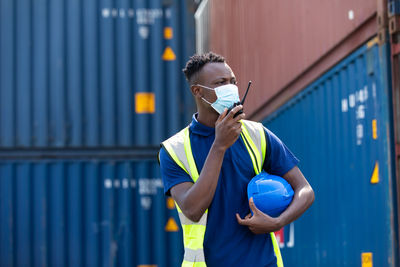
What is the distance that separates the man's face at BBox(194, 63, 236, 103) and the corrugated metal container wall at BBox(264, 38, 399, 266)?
2.92 meters

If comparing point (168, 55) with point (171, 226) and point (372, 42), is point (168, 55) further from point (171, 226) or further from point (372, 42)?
point (372, 42)

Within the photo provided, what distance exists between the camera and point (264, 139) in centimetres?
302

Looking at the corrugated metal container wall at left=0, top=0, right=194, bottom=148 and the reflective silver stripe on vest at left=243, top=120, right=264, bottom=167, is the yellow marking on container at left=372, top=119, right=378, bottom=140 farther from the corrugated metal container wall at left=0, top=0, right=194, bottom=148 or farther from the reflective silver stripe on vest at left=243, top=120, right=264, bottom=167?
the corrugated metal container wall at left=0, top=0, right=194, bottom=148

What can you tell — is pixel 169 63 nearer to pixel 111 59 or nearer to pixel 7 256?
pixel 111 59

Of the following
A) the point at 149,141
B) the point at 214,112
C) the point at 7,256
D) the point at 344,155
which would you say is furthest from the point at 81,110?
the point at 214,112

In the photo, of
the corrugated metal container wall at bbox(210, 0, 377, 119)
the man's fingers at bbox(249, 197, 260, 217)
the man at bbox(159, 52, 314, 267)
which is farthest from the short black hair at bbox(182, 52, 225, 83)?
the corrugated metal container wall at bbox(210, 0, 377, 119)

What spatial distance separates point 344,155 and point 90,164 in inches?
147

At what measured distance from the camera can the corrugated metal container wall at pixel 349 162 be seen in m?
5.62

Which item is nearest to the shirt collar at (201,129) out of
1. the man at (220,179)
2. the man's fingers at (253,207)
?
the man at (220,179)

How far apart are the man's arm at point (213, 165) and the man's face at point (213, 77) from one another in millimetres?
187

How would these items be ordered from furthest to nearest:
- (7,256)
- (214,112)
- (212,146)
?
(7,256)
(214,112)
(212,146)

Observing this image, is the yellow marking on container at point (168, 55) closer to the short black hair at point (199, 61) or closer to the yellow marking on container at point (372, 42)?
the yellow marking on container at point (372, 42)

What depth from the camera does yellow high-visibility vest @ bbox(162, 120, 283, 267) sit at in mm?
2885

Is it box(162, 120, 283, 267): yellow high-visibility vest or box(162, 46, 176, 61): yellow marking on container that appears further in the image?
box(162, 46, 176, 61): yellow marking on container
